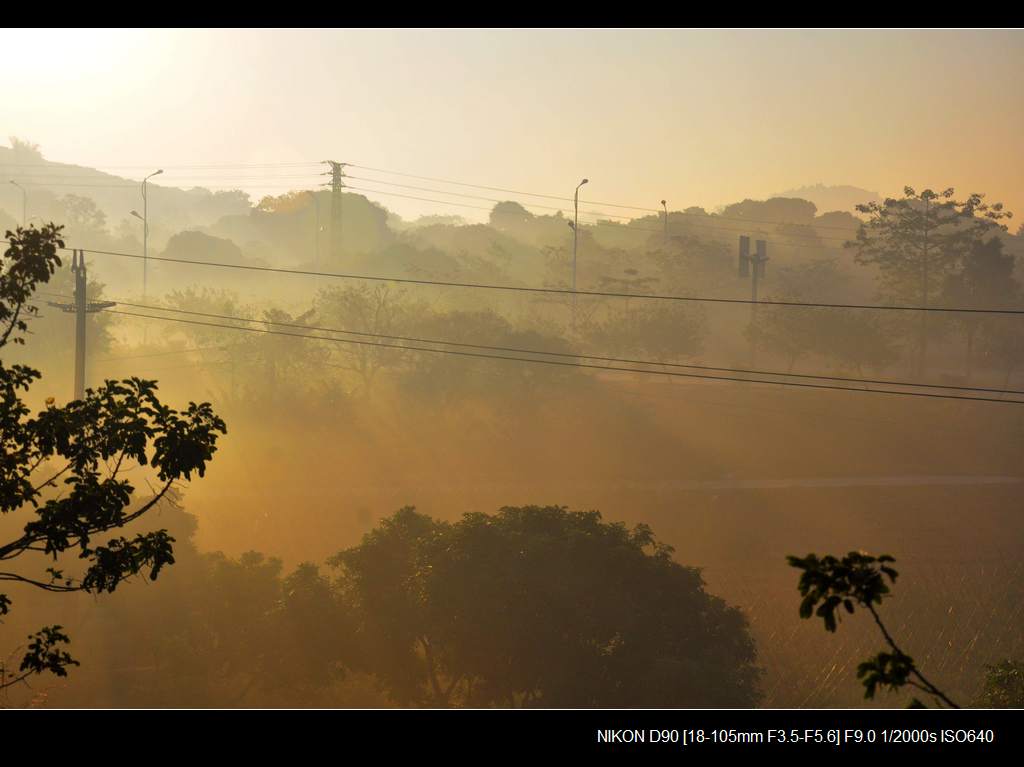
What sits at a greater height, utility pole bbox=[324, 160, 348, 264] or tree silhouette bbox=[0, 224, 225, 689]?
utility pole bbox=[324, 160, 348, 264]

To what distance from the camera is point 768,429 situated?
47.1m

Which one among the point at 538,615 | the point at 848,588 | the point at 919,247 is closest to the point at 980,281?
the point at 919,247

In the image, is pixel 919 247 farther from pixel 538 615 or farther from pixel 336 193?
pixel 538 615

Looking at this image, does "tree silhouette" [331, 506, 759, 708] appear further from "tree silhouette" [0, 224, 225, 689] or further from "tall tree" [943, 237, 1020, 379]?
"tall tree" [943, 237, 1020, 379]

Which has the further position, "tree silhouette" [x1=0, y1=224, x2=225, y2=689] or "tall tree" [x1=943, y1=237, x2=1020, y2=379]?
"tall tree" [x1=943, y1=237, x2=1020, y2=379]

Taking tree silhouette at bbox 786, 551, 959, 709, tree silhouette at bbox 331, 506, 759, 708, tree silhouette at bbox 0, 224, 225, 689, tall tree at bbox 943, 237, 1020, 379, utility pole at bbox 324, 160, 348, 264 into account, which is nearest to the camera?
tree silhouette at bbox 786, 551, 959, 709

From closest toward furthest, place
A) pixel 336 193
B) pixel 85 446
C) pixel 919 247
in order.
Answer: pixel 85 446, pixel 336 193, pixel 919 247

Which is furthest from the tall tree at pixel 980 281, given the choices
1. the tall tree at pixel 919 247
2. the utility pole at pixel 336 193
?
the utility pole at pixel 336 193

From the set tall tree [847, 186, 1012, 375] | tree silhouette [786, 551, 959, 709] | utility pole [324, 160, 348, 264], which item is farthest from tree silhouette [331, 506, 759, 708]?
tall tree [847, 186, 1012, 375]

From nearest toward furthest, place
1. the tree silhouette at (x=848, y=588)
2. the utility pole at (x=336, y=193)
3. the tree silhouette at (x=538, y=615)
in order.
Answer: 1. the tree silhouette at (x=848, y=588)
2. the tree silhouette at (x=538, y=615)
3. the utility pole at (x=336, y=193)

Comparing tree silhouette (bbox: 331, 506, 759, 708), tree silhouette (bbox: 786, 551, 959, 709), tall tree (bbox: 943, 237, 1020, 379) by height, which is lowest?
tree silhouette (bbox: 331, 506, 759, 708)

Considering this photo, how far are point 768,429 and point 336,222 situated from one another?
3221 centimetres

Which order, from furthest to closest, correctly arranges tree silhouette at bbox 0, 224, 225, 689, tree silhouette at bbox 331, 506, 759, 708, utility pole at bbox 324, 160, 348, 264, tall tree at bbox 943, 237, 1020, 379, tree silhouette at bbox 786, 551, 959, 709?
tall tree at bbox 943, 237, 1020, 379 < utility pole at bbox 324, 160, 348, 264 < tree silhouette at bbox 331, 506, 759, 708 < tree silhouette at bbox 0, 224, 225, 689 < tree silhouette at bbox 786, 551, 959, 709

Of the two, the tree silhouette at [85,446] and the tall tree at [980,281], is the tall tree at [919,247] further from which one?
the tree silhouette at [85,446]
